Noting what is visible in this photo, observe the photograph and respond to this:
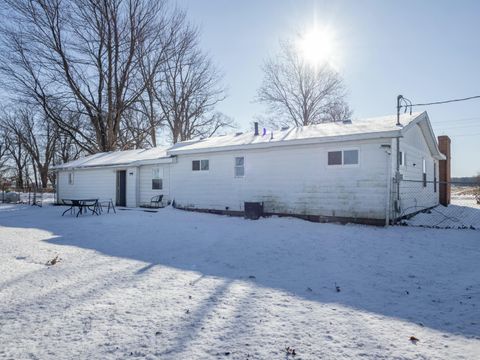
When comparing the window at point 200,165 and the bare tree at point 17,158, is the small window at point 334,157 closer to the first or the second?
the window at point 200,165

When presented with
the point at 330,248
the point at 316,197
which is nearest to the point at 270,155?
the point at 316,197

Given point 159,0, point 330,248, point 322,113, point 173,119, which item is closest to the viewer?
point 330,248

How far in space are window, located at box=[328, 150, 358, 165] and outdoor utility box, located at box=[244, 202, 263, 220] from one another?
300cm

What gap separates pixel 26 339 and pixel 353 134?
31.0ft

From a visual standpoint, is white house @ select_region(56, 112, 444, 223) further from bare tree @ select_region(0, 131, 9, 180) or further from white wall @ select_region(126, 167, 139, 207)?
bare tree @ select_region(0, 131, 9, 180)

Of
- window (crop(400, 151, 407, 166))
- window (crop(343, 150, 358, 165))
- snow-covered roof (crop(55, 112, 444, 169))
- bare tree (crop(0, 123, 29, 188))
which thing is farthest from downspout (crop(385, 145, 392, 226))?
bare tree (crop(0, 123, 29, 188))

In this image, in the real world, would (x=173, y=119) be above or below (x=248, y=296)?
above

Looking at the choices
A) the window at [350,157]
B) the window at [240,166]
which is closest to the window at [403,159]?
the window at [350,157]

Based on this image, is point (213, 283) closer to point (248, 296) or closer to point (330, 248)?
point (248, 296)

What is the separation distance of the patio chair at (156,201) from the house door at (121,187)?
A: 8.48ft

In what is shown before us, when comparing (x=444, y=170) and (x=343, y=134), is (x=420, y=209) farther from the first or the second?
(x=444, y=170)

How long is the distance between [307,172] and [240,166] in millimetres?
2955

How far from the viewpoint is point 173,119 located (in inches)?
1341

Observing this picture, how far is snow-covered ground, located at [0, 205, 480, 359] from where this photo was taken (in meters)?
2.86
